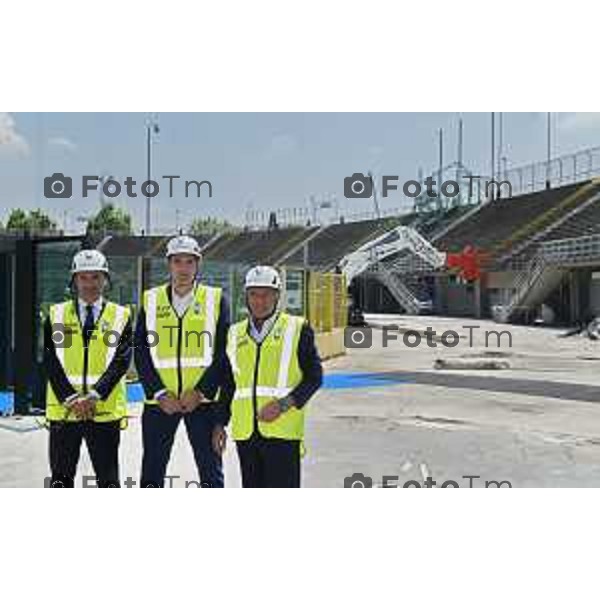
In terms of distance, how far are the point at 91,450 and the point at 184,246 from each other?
5.17 feet

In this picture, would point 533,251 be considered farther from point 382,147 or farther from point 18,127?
point 18,127

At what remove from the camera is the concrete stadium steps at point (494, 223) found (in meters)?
6.84

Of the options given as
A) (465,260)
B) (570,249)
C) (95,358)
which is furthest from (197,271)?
(570,249)

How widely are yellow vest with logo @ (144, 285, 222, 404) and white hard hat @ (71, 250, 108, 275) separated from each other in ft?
1.83

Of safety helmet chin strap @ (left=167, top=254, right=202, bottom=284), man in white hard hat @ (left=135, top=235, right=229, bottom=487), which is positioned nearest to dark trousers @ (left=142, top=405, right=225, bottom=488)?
man in white hard hat @ (left=135, top=235, right=229, bottom=487)

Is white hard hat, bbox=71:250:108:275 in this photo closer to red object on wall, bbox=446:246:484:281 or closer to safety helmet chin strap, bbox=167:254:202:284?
safety helmet chin strap, bbox=167:254:202:284

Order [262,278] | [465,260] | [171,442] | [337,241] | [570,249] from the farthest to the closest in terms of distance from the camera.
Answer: [570,249] → [465,260] → [337,241] → [171,442] → [262,278]

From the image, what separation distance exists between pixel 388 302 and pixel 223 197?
7.52ft

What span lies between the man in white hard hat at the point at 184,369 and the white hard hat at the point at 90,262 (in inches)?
17.7

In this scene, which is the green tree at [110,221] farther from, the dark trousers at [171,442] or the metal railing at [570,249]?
the metal railing at [570,249]

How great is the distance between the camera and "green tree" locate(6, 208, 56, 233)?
5918mm

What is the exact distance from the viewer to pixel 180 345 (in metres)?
5.55

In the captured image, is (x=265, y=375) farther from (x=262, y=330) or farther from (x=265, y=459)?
(x=265, y=459)

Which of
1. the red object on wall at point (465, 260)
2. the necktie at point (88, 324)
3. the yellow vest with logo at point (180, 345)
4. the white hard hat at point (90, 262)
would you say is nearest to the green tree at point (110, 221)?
the white hard hat at point (90, 262)
